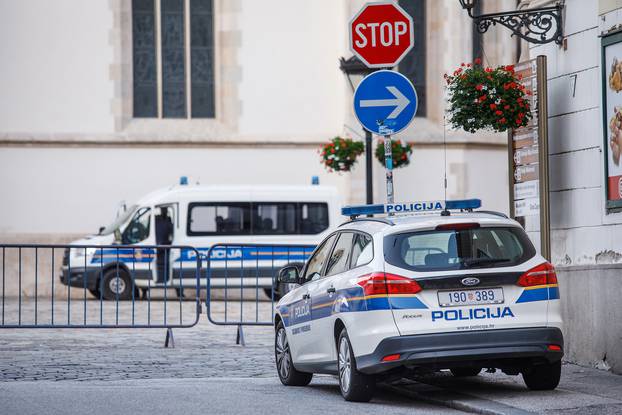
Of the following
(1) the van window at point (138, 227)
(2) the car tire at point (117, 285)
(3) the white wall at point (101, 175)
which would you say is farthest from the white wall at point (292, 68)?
(2) the car tire at point (117, 285)

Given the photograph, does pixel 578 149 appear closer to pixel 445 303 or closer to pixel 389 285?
pixel 445 303

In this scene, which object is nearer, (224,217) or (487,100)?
(487,100)

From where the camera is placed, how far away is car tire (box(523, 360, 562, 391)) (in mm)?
10359

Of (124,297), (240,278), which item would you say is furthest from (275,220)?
(124,297)

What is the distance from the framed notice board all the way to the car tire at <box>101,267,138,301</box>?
502 cm

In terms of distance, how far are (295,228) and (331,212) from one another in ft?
2.62

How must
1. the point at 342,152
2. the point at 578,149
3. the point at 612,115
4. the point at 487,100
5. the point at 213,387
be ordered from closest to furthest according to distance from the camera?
the point at 213,387 → the point at 612,115 → the point at 578,149 → the point at 487,100 → the point at 342,152

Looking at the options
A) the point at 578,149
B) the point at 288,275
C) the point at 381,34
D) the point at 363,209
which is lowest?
the point at 288,275

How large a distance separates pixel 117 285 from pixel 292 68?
16.3 metres

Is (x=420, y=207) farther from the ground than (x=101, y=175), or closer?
closer

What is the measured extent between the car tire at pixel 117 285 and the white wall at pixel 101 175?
1301cm

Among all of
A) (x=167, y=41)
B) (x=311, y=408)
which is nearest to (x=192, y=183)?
(x=167, y=41)

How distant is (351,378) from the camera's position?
405 inches

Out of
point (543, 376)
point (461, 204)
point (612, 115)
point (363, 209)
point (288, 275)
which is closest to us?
point (543, 376)
